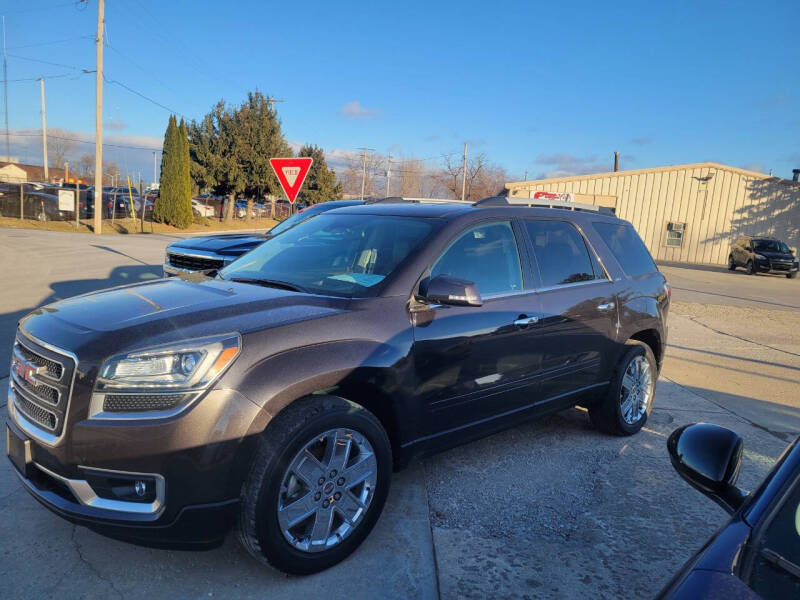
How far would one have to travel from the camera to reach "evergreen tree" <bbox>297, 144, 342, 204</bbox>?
168 ft

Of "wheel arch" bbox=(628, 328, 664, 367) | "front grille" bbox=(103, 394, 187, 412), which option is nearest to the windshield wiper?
"front grille" bbox=(103, 394, 187, 412)

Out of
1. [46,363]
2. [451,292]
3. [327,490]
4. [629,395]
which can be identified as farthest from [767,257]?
[46,363]

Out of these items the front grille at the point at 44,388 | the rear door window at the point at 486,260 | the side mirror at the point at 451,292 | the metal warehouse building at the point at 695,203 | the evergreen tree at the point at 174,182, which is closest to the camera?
the front grille at the point at 44,388

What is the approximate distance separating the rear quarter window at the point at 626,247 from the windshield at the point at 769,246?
89.1ft

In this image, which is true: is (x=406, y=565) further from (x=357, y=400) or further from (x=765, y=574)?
(x=765, y=574)

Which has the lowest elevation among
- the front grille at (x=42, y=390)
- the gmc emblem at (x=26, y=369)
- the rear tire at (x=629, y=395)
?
the rear tire at (x=629, y=395)

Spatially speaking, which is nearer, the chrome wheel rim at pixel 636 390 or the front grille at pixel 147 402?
the front grille at pixel 147 402

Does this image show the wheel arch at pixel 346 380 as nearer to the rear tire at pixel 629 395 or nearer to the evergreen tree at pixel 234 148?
the rear tire at pixel 629 395

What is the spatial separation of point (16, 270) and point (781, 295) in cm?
2143

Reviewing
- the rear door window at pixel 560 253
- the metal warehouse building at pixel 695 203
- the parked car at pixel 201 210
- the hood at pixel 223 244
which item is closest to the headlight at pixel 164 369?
the rear door window at pixel 560 253

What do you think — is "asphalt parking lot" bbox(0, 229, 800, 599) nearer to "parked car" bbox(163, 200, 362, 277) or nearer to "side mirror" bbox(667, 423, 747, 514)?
"side mirror" bbox(667, 423, 747, 514)

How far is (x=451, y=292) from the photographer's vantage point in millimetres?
3061

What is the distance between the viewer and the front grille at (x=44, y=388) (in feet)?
8.09

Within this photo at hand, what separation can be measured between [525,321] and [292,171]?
708cm
